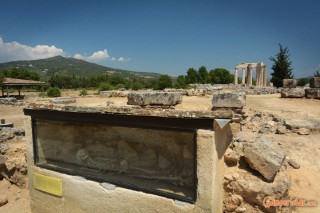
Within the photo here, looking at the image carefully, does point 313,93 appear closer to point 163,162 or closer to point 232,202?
point 232,202

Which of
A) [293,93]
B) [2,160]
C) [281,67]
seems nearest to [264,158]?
[2,160]

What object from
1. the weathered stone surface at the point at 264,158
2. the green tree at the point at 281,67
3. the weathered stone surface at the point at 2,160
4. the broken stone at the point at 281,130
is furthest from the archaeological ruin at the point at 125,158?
the green tree at the point at 281,67

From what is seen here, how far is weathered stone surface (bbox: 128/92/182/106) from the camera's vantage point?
257 inches

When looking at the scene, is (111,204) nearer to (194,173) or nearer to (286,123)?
(194,173)

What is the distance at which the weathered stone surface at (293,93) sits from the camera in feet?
46.3

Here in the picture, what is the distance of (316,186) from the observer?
4324 mm

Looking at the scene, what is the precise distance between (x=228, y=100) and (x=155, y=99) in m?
2.18

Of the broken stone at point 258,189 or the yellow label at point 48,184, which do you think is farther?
the yellow label at point 48,184

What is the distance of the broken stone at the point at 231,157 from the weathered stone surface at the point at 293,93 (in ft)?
40.2

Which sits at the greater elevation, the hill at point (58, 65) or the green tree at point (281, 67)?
the hill at point (58, 65)

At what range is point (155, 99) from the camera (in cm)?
666

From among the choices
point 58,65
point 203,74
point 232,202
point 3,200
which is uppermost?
point 58,65

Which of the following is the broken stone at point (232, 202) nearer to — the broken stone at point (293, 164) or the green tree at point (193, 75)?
the broken stone at point (293, 164)

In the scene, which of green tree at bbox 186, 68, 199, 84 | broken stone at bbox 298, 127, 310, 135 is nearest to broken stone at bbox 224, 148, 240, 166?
broken stone at bbox 298, 127, 310, 135
